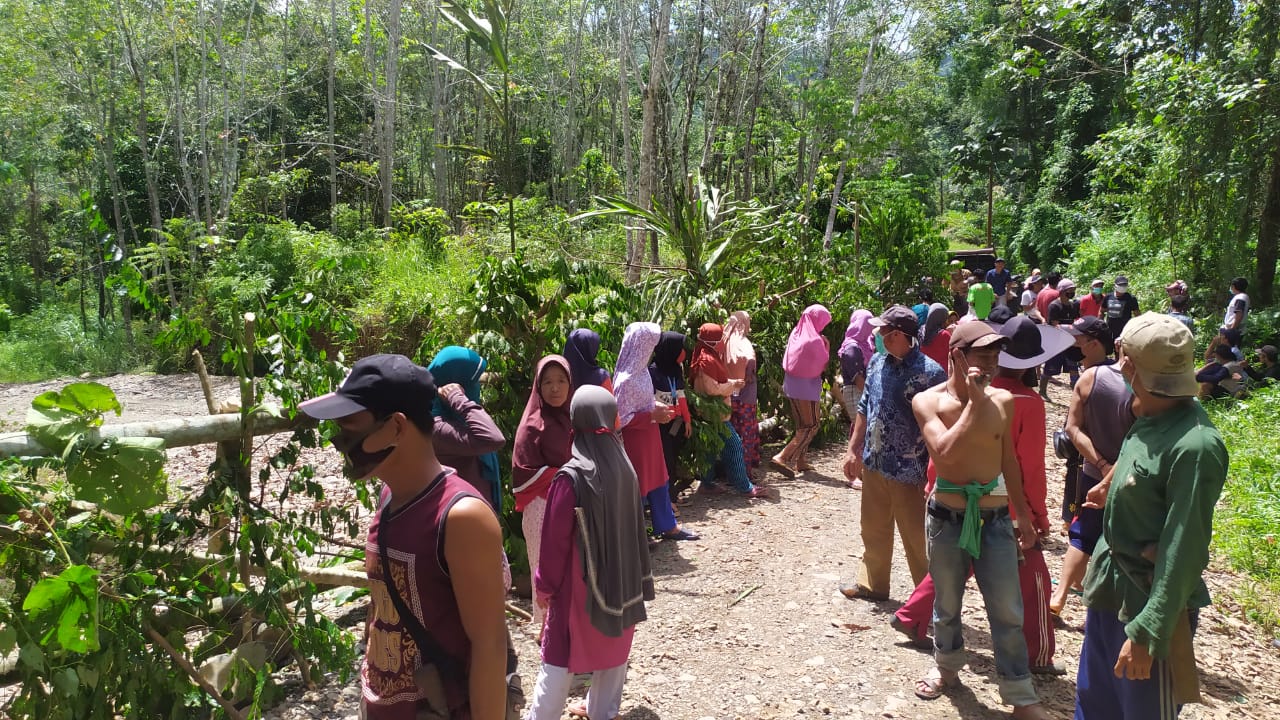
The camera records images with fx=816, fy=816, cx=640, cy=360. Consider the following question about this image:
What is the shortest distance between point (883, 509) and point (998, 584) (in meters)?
1.29

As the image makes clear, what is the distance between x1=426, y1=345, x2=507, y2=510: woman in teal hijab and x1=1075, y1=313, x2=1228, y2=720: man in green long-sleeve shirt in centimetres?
250

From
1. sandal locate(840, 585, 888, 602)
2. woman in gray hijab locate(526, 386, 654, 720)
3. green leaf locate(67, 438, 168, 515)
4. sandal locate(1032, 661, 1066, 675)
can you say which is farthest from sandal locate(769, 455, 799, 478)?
green leaf locate(67, 438, 168, 515)

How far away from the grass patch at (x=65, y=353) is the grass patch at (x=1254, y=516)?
18.7 meters

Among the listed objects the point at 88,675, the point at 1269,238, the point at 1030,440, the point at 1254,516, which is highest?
the point at 1269,238

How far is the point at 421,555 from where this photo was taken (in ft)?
6.56

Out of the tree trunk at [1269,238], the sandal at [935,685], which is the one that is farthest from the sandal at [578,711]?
the tree trunk at [1269,238]

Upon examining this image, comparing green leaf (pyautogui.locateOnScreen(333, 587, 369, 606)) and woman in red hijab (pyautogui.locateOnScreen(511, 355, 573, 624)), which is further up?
woman in red hijab (pyautogui.locateOnScreen(511, 355, 573, 624))

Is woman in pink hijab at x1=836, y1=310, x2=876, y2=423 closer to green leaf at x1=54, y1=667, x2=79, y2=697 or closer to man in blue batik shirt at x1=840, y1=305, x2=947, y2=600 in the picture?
man in blue batik shirt at x1=840, y1=305, x2=947, y2=600

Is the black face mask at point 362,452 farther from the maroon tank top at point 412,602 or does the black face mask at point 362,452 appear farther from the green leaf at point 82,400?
the green leaf at point 82,400

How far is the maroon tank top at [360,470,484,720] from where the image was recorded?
6.57 ft

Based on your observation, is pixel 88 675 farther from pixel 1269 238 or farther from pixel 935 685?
pixel 1269 238

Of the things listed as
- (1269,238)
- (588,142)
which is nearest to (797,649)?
(1269,238)

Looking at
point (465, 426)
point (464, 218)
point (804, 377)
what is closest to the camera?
point (465, 426)

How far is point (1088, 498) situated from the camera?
4.35 metres
